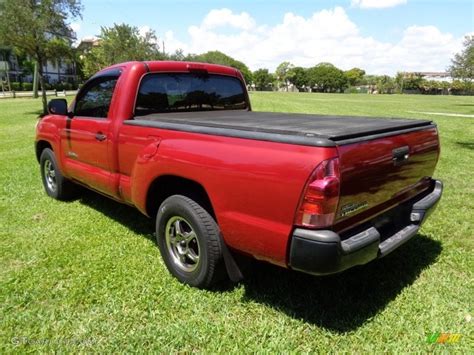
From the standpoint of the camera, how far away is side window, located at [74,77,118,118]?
410 cm

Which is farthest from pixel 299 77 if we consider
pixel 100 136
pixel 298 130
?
pixel 298 130

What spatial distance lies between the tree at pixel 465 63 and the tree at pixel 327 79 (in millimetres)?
91881

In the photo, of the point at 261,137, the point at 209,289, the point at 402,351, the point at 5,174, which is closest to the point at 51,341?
the point at 209,289

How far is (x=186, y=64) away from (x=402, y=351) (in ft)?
11.1

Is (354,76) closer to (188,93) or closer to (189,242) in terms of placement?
(188,93)

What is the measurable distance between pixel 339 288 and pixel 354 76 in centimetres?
14921

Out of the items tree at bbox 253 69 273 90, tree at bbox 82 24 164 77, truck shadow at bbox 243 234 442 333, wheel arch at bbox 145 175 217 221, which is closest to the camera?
truck shadow at bbox 243 234 442 333

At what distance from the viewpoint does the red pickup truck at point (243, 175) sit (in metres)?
2.35

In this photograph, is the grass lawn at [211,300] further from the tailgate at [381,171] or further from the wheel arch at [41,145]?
the wheel arch at [41,145]

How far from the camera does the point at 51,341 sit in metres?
2.69

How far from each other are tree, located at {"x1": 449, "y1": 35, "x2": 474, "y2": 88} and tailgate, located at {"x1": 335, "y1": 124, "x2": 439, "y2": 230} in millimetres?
36775

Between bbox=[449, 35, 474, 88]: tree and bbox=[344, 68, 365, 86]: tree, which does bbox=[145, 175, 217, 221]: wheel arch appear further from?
bbox=[344, 68, 365, 86]: tree

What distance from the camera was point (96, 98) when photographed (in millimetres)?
4367

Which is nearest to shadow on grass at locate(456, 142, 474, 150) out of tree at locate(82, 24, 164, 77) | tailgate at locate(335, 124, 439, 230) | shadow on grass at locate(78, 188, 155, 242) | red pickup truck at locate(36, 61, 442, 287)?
red pickup truck at locate(36, 61, 442, 287)
